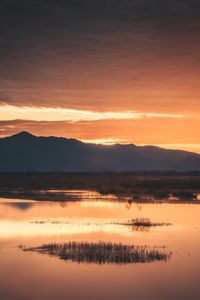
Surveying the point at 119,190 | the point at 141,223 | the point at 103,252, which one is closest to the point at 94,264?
the point at 103,252

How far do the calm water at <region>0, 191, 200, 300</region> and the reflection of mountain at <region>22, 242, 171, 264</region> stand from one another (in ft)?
1.96

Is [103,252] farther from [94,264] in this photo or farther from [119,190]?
[119,190]

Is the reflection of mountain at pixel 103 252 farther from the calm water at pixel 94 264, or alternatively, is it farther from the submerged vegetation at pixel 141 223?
the submerged vegetation at pixel 141 223

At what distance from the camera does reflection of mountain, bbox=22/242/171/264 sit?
2520cm

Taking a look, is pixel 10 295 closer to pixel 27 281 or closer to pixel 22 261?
pixel 27 281

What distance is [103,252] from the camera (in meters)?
26.4

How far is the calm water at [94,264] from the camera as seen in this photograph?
67.9ft

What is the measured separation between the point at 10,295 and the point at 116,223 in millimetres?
18930

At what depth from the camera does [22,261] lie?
82.0 feet

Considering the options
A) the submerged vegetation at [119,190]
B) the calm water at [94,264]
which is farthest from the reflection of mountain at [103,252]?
the submerged vegetation at [119,190]

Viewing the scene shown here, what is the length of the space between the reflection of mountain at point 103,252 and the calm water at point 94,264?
0.60 meters

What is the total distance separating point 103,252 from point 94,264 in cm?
190

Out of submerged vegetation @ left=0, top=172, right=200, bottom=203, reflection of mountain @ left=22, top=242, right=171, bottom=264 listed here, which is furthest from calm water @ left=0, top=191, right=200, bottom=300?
submerged vegetation @ left=0, top=172, right=200, bottom=203

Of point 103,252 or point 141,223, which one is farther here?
point 141,223
